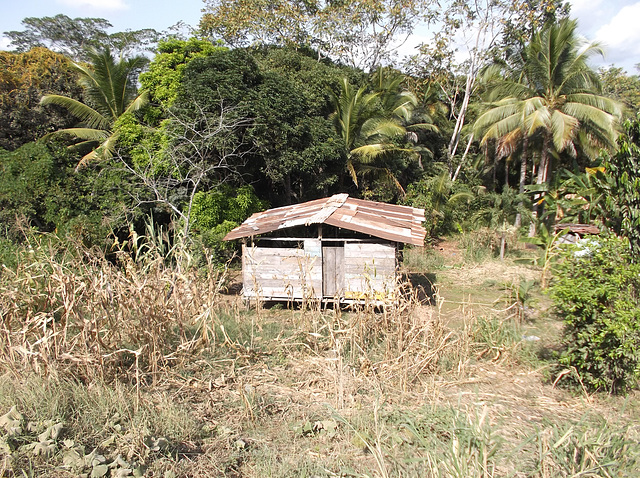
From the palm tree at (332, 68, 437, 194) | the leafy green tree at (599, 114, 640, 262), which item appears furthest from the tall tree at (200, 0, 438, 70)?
the leafy green tree at (599, 114, 640, 262)

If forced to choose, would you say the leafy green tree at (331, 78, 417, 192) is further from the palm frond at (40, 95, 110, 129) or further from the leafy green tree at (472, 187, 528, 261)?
the palm frond at (40, 95, 110, 129)

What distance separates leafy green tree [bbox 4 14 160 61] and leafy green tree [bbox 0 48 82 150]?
13328 millimetres

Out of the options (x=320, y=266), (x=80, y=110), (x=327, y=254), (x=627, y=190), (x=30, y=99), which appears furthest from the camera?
(x=30, y=99)

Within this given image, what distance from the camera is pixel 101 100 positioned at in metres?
Result: 15.3

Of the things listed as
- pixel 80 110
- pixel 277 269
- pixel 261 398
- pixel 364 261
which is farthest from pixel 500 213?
pixel 80 110

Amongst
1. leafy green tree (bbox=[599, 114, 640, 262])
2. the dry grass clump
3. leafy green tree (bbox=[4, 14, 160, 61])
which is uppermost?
leafy green tree (bbox=[4, 14, 160, 61])

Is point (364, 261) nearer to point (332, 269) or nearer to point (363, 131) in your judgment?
point (332, 269)

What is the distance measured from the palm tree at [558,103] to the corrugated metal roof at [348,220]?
23.8ft

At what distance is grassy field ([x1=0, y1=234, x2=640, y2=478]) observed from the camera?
3.35m

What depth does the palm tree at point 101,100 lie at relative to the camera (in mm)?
14594

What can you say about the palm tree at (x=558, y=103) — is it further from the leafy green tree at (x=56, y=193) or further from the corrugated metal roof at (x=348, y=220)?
the leafy green tree at (x=56, y=193)

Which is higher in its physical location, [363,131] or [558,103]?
[558,103]

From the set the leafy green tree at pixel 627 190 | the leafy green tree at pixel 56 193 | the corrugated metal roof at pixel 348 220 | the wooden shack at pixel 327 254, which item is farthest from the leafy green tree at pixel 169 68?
the leafy green tree at pixel 627 190

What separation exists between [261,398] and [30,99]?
15.1m
